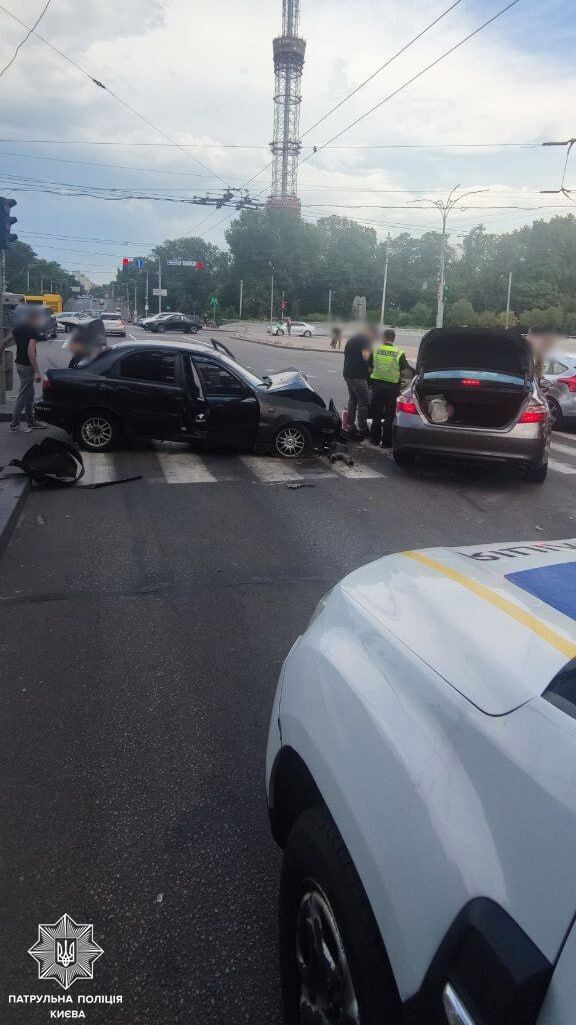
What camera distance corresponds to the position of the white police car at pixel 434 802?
135 cm

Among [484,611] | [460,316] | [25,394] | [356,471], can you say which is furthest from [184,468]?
[460,316]

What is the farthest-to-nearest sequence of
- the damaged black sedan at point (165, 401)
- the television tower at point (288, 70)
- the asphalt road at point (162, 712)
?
the television tower at point (288, 70)
the damaged black sedan at point (165, 401)
the asphalt road at point (162, 712)

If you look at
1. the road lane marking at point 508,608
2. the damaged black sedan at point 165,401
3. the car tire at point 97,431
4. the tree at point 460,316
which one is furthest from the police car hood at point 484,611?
Result: the tree at point 460,316

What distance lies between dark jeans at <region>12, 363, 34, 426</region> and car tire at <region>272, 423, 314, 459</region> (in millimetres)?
3925

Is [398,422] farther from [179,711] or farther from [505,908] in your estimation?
[505,908]

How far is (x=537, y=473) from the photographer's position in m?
9.73

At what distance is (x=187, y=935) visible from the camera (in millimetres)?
2596

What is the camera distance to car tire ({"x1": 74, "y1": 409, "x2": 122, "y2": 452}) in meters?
10.7

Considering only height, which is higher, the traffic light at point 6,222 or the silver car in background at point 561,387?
the traffic light at point 6,222

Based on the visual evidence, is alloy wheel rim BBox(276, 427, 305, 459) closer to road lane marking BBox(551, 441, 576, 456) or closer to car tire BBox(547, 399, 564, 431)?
road lane marking BBox(551, 441, 576, 456)

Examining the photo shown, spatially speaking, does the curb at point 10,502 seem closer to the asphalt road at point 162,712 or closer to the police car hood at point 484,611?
the asphalt road at point 162,712

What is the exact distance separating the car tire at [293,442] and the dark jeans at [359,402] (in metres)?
1.68

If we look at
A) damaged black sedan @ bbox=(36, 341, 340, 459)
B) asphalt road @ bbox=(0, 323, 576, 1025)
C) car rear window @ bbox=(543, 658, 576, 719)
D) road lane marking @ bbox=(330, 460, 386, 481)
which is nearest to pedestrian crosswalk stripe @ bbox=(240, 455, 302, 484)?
damaged black sedan @ bbox=(36, 341, 340, 459)

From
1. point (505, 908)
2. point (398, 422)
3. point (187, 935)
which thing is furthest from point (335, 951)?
point (398, 422)
